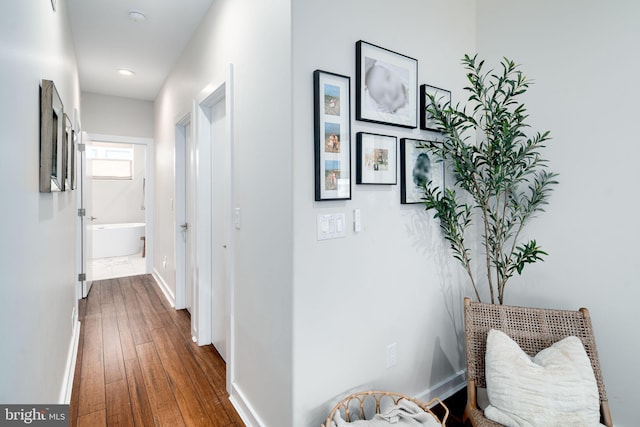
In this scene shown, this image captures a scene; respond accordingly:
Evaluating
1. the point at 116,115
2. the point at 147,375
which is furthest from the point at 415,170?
the point at 116,115

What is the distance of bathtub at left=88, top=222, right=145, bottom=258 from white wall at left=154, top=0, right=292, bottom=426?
18.0 ft

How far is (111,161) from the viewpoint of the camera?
7.38 meters

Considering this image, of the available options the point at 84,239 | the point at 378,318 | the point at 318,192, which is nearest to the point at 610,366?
the point at 378,318

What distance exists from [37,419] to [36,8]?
1472 millimetres

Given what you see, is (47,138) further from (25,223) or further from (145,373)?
(145,373)

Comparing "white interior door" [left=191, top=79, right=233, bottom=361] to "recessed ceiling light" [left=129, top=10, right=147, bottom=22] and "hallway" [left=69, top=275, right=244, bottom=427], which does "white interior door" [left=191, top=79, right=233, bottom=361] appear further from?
"recessed ceiling light" [left=129, top=10, right=147, bottom=22]

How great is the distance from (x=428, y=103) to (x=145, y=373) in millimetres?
2635

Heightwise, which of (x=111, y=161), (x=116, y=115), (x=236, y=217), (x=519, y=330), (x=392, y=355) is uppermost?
(x=116, y=115)

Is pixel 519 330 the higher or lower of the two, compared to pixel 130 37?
lower

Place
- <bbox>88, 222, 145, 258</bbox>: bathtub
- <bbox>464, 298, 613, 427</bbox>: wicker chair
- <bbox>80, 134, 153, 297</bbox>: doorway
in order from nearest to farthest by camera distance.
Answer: <bbox>464, 298, 613, 427</bbox>: wicker chair → <bbox>80, 134, 153, 297</bbox>: doorway → <bbox>88, 222, 145, 258</bbox>: bathtub

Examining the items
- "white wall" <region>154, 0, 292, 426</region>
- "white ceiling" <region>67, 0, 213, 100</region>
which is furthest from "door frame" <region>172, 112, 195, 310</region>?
"white wall" <region>154, 0, 292, 426</region>

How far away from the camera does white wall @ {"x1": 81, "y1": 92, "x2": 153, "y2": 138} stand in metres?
4.61

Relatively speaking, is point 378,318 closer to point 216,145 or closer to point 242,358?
point 242,358

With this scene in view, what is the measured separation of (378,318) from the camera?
1.77m
